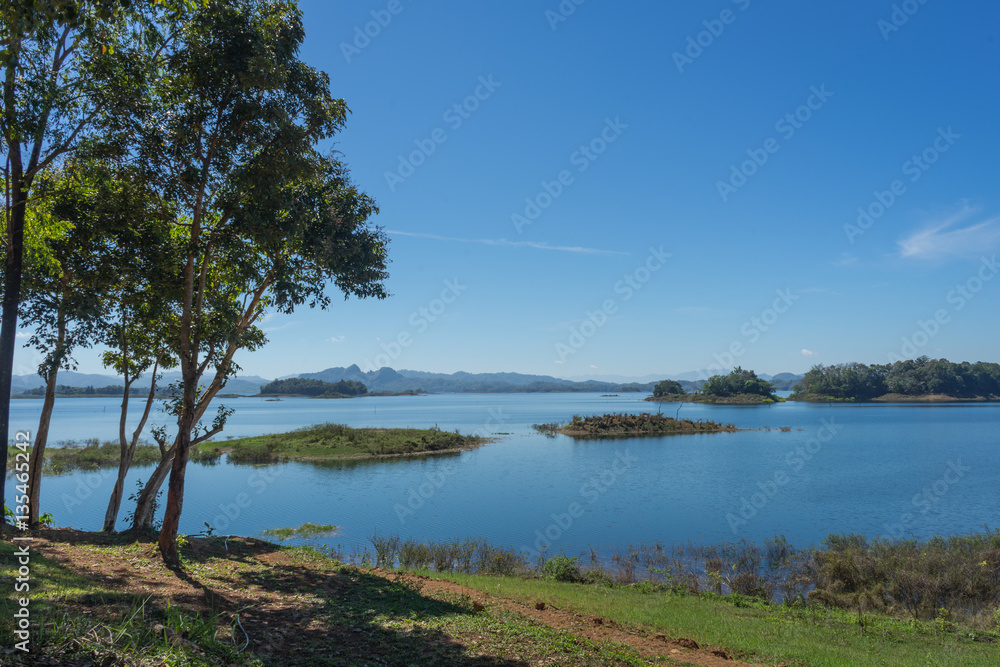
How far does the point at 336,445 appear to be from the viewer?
4862cm

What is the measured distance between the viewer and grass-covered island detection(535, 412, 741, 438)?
6531cm

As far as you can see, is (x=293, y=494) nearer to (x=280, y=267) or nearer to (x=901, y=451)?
(x=280, y=267)

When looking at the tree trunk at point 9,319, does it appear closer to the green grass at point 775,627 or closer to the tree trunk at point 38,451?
the tree trunk at point 38,451

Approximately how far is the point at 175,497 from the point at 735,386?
5856 inches

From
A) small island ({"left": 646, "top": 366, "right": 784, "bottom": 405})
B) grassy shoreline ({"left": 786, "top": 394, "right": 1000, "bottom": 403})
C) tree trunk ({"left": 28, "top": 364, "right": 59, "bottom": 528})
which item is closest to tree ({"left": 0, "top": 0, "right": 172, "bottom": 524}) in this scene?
tree trunk ({"left": 28, "top": 364, "right": 59, "bottom": 528})

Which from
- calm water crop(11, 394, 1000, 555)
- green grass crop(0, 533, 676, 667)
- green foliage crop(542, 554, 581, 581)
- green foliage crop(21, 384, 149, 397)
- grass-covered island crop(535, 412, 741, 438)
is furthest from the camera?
grass-covered island crop(535, 412, 741, 438)

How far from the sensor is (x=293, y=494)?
31.1m

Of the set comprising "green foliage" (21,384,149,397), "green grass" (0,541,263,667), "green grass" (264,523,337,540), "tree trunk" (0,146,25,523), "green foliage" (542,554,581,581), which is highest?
"tree trunk" (0,146,25,523)

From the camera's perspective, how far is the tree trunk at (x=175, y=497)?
35.7 feet

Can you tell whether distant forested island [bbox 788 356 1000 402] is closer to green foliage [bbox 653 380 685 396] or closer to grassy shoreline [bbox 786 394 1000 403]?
grassy shoreline [bbox 786 394 1000 403]

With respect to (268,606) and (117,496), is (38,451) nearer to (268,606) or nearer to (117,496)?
(117,496)

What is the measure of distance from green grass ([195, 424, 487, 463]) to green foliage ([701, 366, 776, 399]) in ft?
346

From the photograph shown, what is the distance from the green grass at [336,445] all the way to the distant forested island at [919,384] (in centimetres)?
12672

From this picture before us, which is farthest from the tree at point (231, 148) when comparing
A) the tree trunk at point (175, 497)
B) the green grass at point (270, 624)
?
the green grass at point (270, 624)
